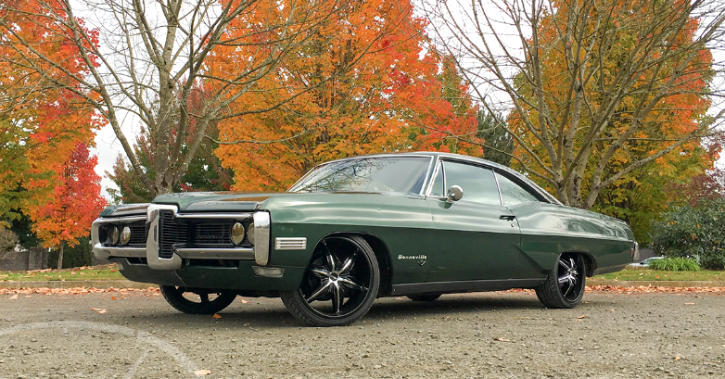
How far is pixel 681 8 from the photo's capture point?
37.1 feet

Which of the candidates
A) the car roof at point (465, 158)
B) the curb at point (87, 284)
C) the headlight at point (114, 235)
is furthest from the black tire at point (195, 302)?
the curb at point (87, 284)

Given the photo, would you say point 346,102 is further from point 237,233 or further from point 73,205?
point 73,205

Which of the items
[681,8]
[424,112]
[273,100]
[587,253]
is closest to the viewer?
[587,253]

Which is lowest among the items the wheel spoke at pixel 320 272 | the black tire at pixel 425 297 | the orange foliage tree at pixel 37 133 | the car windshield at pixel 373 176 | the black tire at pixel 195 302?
the black tire at pixel 425 297

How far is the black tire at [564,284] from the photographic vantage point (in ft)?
23.0

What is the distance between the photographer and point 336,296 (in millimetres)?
5141

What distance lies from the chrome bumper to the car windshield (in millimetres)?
1411

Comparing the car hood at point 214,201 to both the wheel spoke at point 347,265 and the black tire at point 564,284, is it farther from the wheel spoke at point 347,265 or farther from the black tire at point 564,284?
the black tire at point 564,284

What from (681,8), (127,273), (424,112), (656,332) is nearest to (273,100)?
(424,112)

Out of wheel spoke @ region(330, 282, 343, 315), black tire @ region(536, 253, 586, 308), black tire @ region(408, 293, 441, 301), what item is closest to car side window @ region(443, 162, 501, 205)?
black tire @ region(536, 253, 586, 308)

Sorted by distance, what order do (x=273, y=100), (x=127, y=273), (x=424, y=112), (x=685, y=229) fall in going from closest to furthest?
(x=127, y=273) → (x=273, y=100) → (x=424, y=112) → (x=685, y=229)

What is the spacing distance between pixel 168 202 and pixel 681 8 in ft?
32.0

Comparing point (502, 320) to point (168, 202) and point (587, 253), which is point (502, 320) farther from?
point (168, 202)

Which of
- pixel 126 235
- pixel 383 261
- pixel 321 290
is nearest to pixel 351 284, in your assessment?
pixel 321 290
